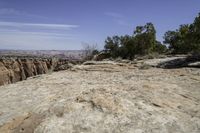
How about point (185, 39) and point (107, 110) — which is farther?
point (185, 39)

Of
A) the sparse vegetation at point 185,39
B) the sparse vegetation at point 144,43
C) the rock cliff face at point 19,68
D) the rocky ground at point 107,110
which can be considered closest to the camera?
the rocky ground at point 107,110

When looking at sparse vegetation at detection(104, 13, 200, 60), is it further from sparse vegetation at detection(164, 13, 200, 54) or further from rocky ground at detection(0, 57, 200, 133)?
rocky ground at detection(0, 57, 200, 133)

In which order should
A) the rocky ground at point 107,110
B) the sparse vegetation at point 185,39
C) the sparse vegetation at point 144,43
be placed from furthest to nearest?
the sparse vegetation at point 144,43 < the sparse vegetation at point 185,39 < the rocky ground at point 107,110

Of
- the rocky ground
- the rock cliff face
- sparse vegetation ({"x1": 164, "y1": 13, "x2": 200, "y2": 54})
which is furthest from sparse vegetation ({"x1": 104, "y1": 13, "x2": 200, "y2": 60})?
the rock cliff face

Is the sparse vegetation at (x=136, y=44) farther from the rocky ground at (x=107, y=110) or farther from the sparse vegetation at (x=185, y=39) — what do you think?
the rocky ground at (x=107, y=110)

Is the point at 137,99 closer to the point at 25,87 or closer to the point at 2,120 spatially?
the point at 2,120

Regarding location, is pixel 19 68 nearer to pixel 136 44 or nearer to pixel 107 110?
pixel 136 44

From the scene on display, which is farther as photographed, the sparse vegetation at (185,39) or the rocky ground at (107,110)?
the sparse vegetation at (185,39)

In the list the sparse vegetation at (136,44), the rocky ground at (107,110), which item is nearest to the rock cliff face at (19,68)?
the sparse vegetation at (136,44)

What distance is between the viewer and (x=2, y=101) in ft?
24.1

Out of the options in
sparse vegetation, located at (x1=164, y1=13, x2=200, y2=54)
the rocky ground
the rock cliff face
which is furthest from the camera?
the rock cliff face

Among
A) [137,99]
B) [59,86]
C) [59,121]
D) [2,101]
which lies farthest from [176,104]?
[2,101]

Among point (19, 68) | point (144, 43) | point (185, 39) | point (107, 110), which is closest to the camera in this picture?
point (107, 110)

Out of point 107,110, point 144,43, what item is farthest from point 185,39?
point 107,110
